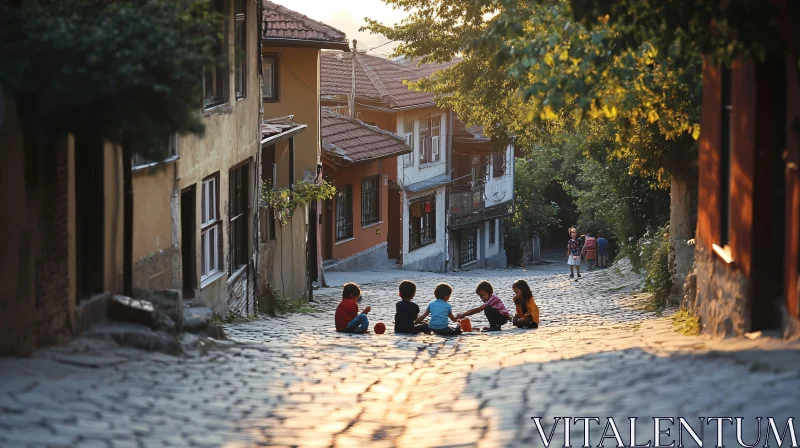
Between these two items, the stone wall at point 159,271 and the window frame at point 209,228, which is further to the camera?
the window frame at point 209,228

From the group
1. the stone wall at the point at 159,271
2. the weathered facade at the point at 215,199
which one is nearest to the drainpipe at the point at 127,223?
the weathered facade at the point at 215,199

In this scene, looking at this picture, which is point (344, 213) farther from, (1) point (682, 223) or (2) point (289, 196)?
(1) point (682, 223)

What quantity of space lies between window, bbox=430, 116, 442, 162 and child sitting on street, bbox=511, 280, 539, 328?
24957 mm

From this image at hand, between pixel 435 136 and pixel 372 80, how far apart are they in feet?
14.5

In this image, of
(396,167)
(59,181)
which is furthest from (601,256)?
(59,181)

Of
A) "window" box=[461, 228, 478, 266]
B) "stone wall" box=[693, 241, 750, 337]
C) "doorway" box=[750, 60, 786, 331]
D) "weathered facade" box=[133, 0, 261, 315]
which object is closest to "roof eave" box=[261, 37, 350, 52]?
"weathered facade" box=[133, 0, 261, 315]

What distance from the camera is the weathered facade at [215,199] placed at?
11.8 metres

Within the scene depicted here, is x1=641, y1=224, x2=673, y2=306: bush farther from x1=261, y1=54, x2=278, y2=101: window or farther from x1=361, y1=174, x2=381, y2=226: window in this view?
x1=361, y1=174, x2=381, y2=226: window

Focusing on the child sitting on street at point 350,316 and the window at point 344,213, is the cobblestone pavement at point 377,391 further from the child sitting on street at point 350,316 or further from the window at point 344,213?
the window at point 344,213

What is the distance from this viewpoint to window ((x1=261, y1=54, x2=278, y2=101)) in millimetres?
24812

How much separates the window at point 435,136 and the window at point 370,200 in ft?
20.7

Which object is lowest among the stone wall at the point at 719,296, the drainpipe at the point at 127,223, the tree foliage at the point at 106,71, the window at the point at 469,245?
the window at the point at 469,245

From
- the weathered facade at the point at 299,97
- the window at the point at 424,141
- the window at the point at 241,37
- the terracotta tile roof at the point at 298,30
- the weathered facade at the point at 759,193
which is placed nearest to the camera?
the weathered facade at the point at 759,193

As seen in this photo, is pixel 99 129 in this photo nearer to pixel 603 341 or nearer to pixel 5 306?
pixel 5 306
